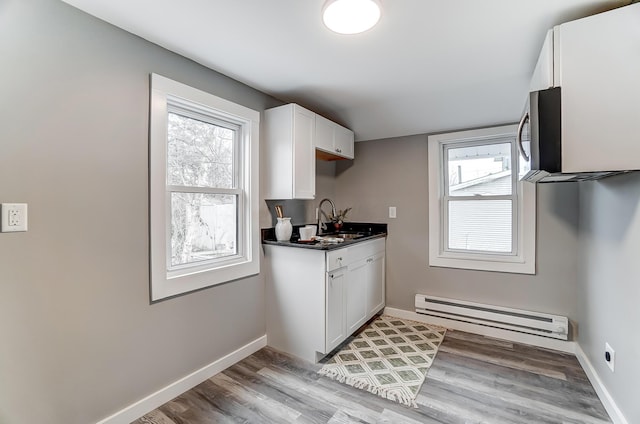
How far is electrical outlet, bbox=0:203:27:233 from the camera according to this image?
1.30 metres

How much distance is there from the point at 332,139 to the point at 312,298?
159cm

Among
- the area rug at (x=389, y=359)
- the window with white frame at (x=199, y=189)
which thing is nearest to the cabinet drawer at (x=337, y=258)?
the window with white frame at (x=199, y=189)

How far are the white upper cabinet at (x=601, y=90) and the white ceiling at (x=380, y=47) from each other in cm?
17

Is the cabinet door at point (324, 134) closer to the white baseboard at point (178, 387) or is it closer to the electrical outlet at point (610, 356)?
the white baseboard at point (178, 387)

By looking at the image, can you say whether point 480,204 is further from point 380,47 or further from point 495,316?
point 380,47

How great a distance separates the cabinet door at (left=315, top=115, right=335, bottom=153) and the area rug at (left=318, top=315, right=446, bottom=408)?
1.87 meters

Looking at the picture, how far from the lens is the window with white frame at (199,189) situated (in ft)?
6.17

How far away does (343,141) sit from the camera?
3.26m

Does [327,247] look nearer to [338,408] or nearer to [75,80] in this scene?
[338,408]

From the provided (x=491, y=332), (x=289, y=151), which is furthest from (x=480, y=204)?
(x=289, y=151)

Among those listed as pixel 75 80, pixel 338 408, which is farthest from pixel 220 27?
pixel 338 408

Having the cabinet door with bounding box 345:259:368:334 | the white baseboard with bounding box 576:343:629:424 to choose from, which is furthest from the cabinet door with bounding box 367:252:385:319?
the white baseboard with bounding box 576:343:629:424

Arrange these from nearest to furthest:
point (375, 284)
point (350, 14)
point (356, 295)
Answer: point (350, 14)
point (356, 295)
point (375, 284)

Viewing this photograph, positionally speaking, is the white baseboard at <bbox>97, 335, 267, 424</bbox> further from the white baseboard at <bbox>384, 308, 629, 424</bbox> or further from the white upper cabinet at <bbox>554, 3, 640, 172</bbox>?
the white upper cabinet at <bbox>554, 3, 640, 172</bbox>
